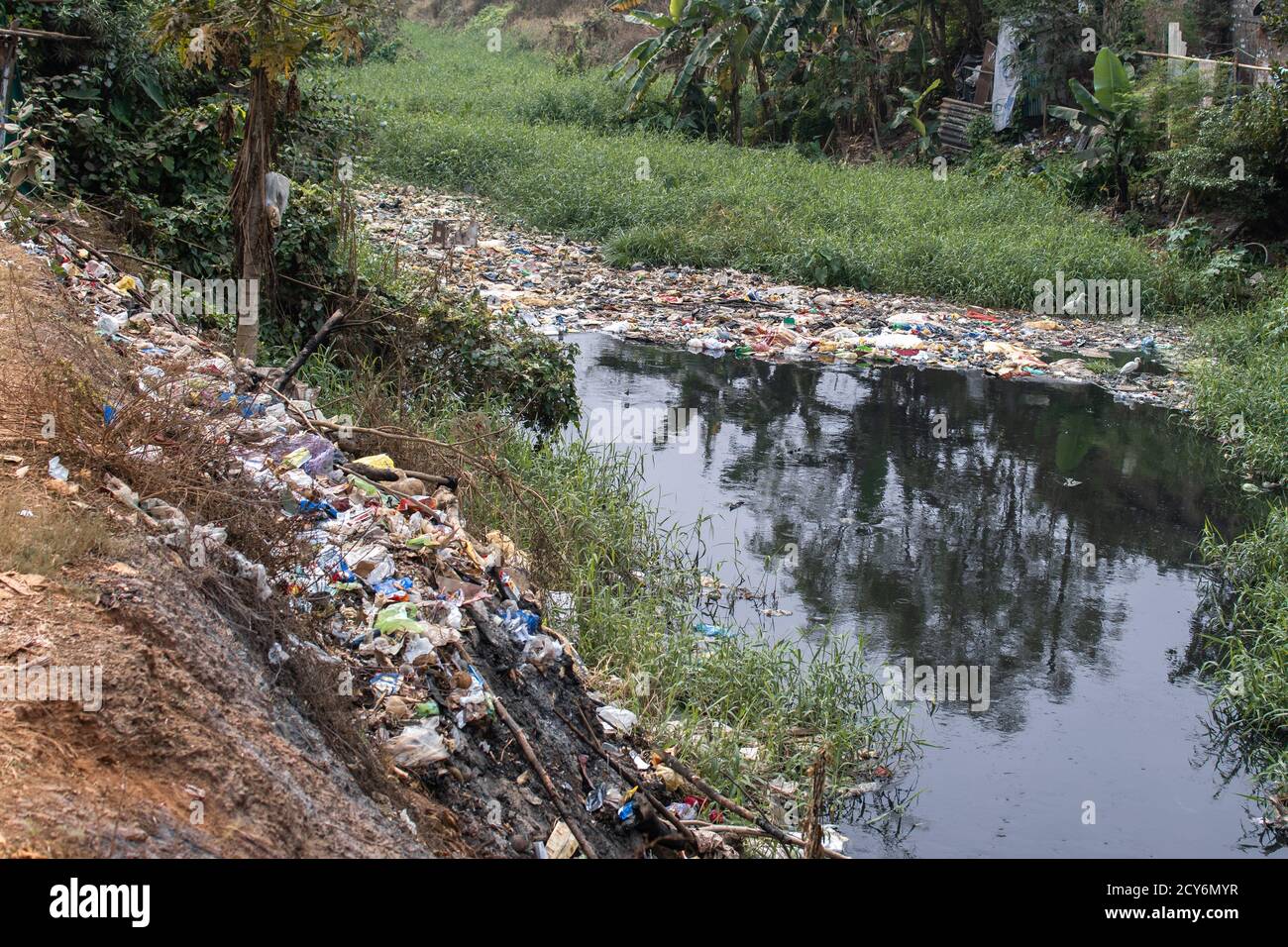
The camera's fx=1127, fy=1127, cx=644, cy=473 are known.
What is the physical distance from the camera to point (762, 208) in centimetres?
1271

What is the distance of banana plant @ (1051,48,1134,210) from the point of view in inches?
499

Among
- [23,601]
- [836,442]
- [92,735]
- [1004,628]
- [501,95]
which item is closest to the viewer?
[92,735]

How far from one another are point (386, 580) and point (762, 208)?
981 centimetres

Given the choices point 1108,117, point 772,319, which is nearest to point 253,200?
point 772,319

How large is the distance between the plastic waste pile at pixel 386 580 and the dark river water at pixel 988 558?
1219 millimetres

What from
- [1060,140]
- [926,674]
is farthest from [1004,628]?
Answer: [1060,140]

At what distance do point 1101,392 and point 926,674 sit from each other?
16.9 feet

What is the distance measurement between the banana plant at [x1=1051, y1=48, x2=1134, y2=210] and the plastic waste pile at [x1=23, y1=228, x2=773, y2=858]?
10.7 m

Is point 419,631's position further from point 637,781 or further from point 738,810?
point 738,810

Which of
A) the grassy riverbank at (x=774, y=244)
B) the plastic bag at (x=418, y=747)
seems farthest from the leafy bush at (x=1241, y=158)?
the plastic bag at (x=418, y=747)

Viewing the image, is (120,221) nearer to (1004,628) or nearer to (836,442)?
(836,442)

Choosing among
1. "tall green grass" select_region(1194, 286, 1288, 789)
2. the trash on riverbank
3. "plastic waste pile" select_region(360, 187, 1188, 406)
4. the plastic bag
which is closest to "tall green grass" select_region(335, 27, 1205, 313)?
"plastic waste pile" select_region(360, 187, 1188, 406)

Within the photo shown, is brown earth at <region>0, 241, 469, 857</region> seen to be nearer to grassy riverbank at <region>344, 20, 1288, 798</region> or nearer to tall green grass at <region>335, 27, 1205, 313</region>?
grassy riverbank at <region>344, 20, 1288, 798</region>

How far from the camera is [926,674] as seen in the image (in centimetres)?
503
